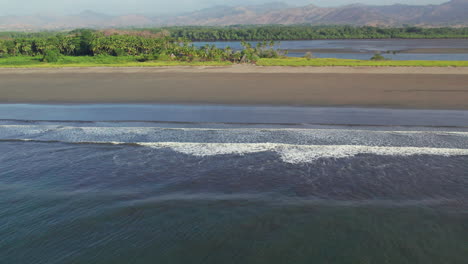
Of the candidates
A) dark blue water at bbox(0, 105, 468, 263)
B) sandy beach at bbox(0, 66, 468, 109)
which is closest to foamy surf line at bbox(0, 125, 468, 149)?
dark blue water at bbox(0, 105, 468, 263)

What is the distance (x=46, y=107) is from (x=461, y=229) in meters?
21.5

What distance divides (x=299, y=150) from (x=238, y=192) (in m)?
3.66

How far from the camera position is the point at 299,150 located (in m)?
12.7

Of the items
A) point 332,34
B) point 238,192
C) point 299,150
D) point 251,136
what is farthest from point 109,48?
point 332,34

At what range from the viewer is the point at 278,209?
29.6ft

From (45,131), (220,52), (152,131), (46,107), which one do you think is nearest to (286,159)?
(152,131)

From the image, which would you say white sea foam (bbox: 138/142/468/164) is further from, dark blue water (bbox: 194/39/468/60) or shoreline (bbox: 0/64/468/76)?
dark blue water (bbox: 194/39/468/60)

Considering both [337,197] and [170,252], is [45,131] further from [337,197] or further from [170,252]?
[337,197]

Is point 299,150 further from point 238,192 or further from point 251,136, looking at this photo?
point 238,192

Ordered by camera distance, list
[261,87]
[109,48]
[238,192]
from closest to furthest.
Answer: [238,192]
[261,87]
[109,48]

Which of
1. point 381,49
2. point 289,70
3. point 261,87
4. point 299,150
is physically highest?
point 381,49

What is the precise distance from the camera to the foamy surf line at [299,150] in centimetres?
1211

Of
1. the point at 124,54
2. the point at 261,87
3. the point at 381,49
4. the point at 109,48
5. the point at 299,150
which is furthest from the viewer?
the point at 381,49

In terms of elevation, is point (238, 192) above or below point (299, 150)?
below
